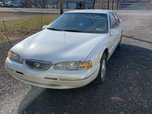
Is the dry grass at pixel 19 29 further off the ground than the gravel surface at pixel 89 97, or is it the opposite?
the dry grass at pixel 19 29

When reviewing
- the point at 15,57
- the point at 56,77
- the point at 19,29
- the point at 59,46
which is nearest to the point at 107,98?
the point at 56,77

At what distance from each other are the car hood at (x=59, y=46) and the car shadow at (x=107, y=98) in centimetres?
79

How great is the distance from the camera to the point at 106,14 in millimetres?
4961

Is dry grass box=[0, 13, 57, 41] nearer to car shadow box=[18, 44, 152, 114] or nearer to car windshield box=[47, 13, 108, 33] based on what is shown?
car windshield box=[47, 13, 108, 33]

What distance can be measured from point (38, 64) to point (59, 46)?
59cm

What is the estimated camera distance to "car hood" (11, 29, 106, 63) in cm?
319

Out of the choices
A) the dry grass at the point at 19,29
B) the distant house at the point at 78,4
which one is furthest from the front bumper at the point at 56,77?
the distant house at the point at 78,4

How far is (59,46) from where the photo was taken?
353 cm

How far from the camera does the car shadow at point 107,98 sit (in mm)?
3131

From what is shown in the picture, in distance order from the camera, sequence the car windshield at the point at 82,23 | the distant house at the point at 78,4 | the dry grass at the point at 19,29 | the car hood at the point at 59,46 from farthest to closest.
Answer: the distant house at the point at 78,4 < the dry grass at the point at 19,29 < the car windshield at the point at 82,23 < the car hood at the point at 59,46

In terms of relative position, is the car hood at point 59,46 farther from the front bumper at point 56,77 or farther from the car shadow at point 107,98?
the car shadow at point 107,98

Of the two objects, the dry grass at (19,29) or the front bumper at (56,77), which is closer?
the front bumper at (56,77)

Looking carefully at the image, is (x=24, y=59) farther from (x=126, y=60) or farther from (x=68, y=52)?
(x=126, y=60)

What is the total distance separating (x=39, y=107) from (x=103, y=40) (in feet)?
6.09
